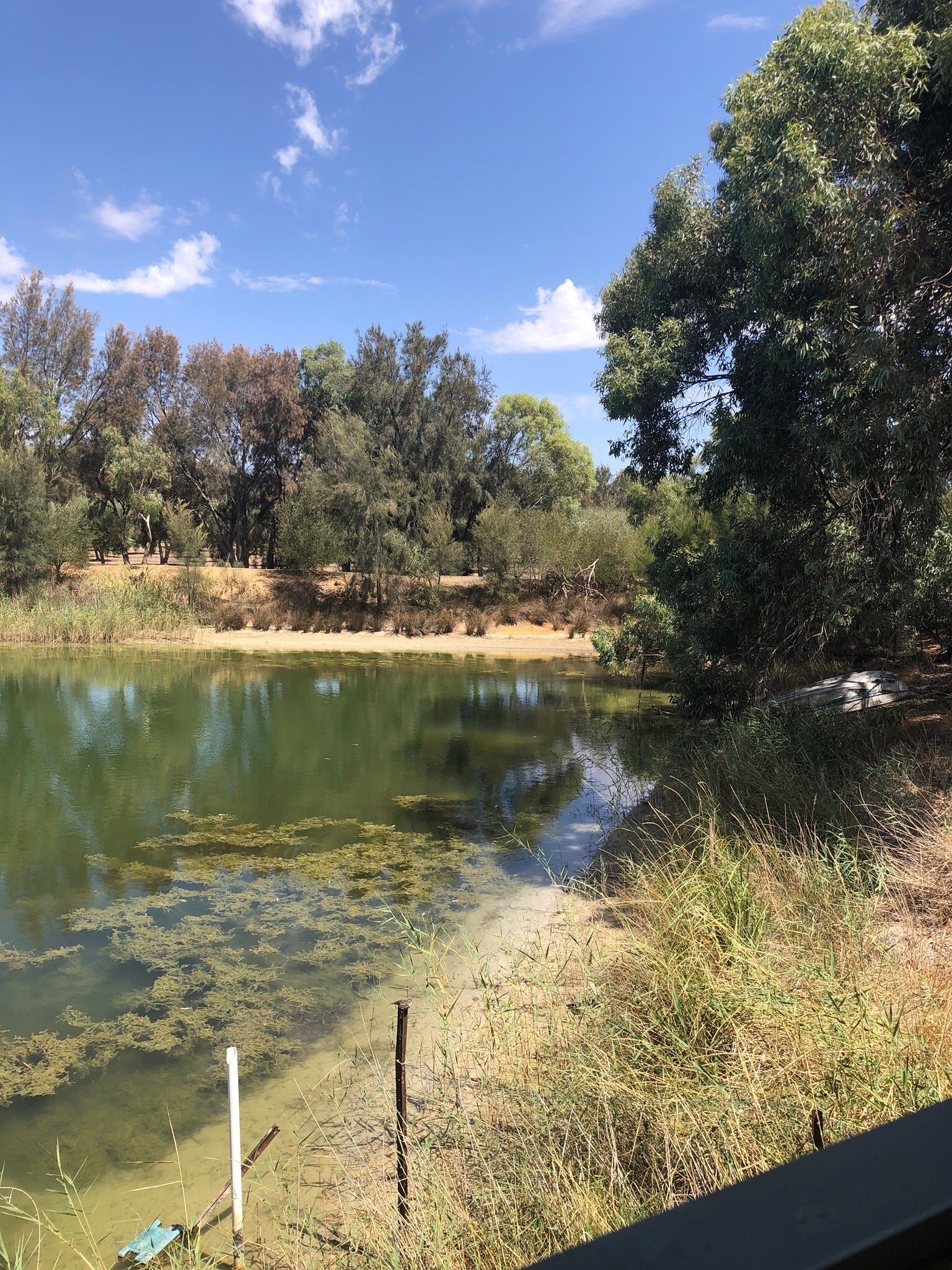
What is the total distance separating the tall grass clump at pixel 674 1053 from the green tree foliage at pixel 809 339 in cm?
348

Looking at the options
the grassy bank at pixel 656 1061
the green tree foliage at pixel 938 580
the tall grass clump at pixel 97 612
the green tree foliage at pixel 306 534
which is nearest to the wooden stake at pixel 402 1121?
the grassy bank at pixel 656 1061

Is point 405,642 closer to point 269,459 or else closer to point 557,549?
point 557,549

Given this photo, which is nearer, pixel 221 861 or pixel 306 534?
pixel 221 861

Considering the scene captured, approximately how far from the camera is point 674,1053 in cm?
369

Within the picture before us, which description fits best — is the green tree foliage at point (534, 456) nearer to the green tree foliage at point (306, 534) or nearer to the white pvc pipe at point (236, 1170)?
the green tree foliage at point (306, 534)

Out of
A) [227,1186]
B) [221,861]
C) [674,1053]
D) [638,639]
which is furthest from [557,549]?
[227,1186]

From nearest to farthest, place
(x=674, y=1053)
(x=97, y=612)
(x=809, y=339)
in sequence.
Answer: (x=674, y=1053)
(x=809, y=339)
(x=97, y=612)

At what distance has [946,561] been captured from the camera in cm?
1029

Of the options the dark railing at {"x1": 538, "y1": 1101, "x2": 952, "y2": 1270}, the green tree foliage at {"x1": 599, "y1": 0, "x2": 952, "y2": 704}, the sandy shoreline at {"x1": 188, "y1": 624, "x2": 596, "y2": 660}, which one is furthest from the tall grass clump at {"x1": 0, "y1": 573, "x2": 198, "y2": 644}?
the dark railing at {"x1": 538, "y1": 1101, "x2": 952, "y2": 1270}

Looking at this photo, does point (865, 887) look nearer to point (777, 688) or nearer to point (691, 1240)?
point (691, 1240)

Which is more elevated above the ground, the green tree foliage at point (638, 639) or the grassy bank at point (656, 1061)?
the green tree foliage at point (638, 639)

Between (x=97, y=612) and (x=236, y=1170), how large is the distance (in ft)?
88.8

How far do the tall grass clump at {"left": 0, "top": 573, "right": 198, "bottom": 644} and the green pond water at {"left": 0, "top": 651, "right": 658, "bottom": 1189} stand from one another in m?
8.49

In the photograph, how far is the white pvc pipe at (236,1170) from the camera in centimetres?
337
